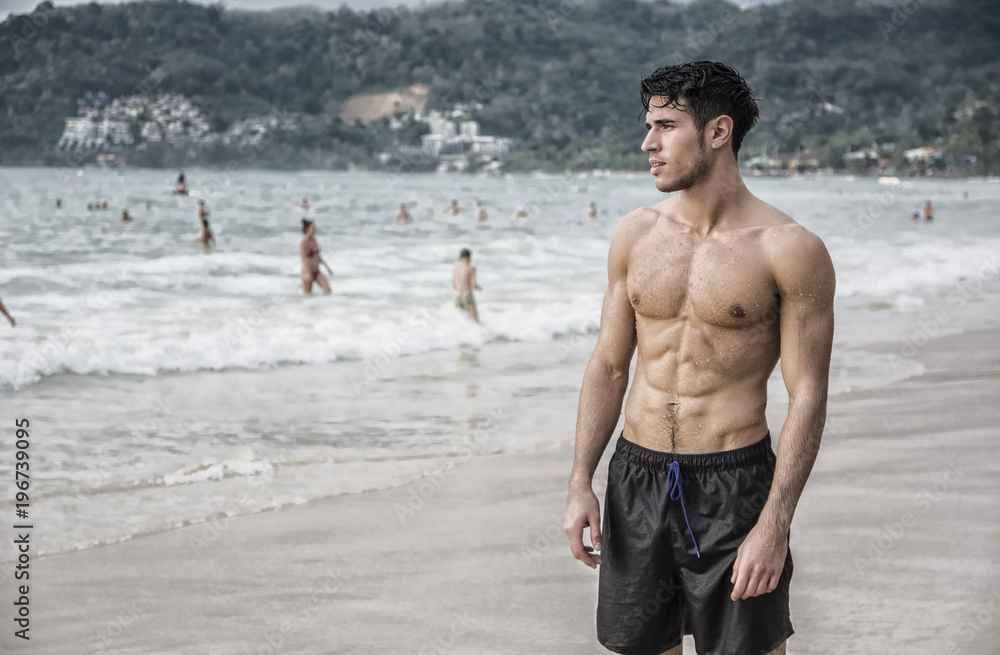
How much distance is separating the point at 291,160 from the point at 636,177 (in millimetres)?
62304

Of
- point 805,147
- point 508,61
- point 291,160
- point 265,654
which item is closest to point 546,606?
point 265,654

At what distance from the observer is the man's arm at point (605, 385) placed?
2.26m

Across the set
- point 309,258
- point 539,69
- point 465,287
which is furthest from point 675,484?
point 539,69

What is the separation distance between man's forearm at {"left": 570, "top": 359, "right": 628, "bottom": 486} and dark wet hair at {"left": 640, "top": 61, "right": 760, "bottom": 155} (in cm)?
64

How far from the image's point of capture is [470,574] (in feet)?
13.9

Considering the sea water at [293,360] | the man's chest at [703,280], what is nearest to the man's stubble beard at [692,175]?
the man's chest at [703,280]

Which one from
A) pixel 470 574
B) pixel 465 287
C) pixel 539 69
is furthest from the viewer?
pixel 539 69

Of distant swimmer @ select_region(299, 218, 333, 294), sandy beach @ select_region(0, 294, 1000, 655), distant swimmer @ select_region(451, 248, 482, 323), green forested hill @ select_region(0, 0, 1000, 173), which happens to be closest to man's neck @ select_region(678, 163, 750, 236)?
sandy beach @ select_region(0, 294, 1000, 655)

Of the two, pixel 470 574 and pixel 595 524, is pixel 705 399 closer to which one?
pixel 595 524

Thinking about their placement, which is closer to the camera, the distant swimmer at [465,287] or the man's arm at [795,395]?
the man's arm at [795,395]

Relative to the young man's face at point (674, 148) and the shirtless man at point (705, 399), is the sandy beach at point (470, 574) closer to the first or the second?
the shirtless man at point (705, 399)

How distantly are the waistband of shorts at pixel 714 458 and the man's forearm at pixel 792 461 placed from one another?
13cm

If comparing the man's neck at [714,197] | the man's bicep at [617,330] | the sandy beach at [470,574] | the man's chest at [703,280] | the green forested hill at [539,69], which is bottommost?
the sandy beach at [470,574]

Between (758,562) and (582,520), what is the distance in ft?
1.42
